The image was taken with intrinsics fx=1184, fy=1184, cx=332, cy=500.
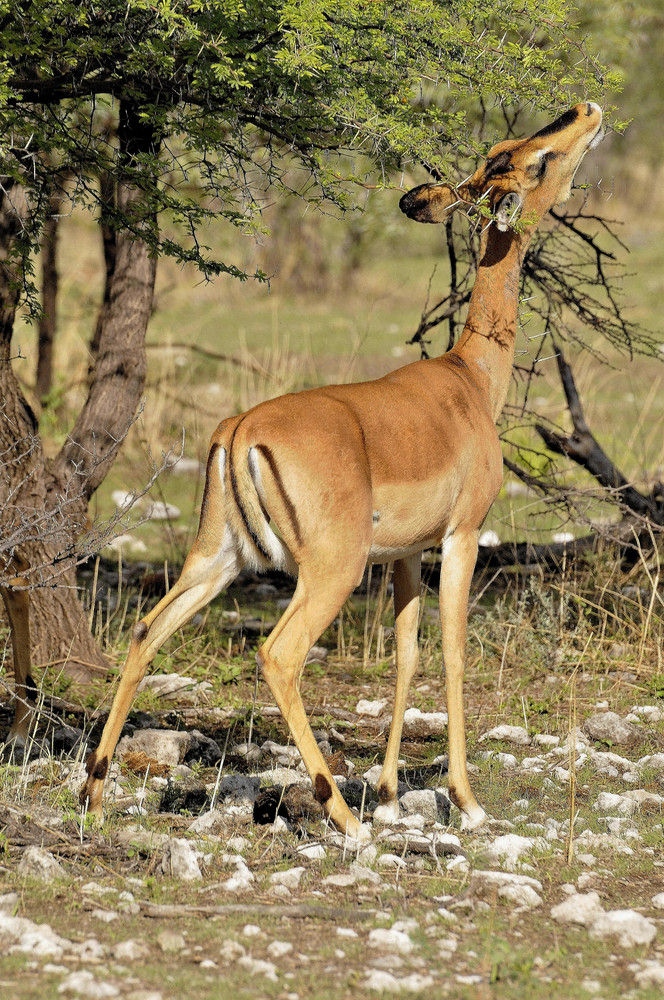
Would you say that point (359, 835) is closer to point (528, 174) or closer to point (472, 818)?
point (472, 818)

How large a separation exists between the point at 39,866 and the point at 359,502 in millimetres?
1621

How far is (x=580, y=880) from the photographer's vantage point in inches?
155

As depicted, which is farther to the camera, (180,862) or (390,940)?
(180,862)

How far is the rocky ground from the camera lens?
10.5ft

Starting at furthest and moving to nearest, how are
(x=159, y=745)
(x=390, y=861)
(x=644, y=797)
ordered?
(x=159, y=745), (x=644, y=797), (x=390, y=861)

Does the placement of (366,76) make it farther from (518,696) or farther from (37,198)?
(518,696)

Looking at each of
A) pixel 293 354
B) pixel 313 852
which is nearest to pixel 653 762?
pixel 313 852

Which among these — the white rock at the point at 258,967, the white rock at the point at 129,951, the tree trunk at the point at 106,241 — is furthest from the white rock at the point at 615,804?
the tree trunk at the point at 106,241

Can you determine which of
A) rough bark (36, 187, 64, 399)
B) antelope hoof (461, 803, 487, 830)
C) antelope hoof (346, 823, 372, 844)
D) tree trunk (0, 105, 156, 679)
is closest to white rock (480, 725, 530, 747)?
antelope hoof (461, 803, 487, 830)

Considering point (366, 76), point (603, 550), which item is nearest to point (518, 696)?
point (603, 550)

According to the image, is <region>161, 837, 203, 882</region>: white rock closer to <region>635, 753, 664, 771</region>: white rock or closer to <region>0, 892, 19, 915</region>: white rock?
<region>0, 892, 19, 915</region>: white rock

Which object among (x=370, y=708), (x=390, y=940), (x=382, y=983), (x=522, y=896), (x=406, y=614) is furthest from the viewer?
(x=370, y=708)

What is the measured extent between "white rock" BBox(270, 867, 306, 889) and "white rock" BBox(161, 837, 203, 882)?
9.5 inches

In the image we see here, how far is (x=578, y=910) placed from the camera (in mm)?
3617
